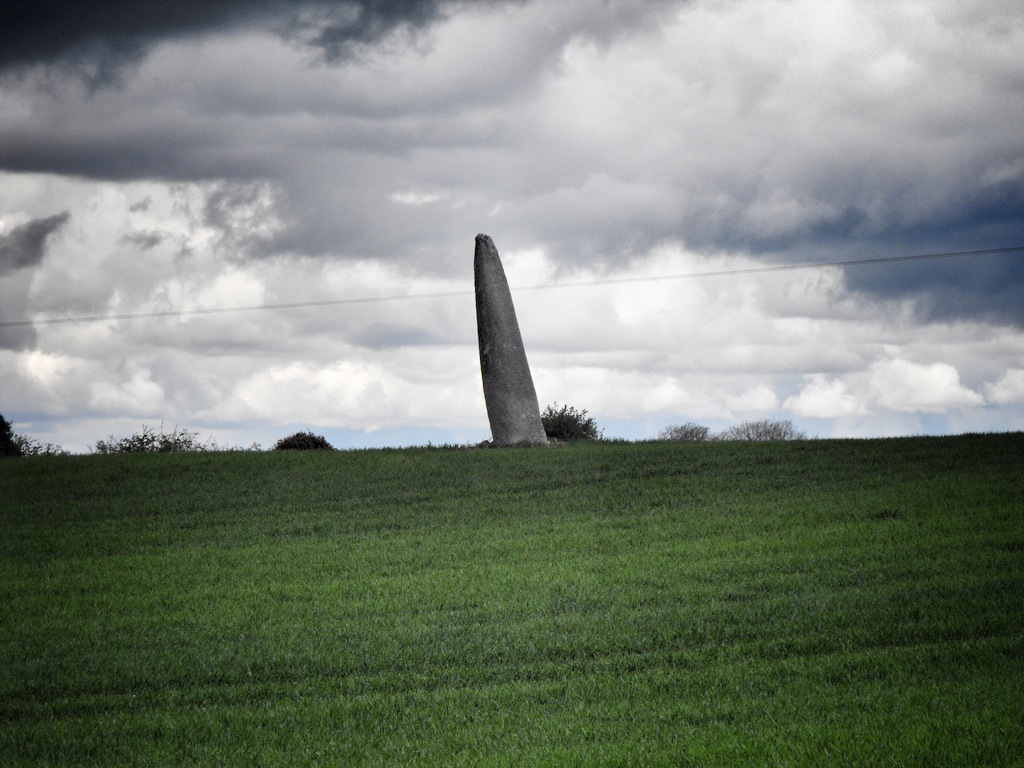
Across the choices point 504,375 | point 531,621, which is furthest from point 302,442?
point 531,621

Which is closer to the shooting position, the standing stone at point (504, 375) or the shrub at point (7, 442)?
the standing stone at point (504, 375)

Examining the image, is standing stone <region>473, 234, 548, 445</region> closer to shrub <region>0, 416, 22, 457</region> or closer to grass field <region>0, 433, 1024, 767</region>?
grass field <region>0, 433, 1024, 767</region>

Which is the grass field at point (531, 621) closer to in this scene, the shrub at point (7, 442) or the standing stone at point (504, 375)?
the standing stone at point (504, 375)

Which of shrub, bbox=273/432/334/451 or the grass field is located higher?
shrub, bbox=273/432/334/451

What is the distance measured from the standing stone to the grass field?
5054 millimetres

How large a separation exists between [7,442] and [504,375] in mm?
16129

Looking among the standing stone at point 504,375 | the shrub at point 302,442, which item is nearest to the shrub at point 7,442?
the shrub at point 302,442

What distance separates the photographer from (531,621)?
10508 mm

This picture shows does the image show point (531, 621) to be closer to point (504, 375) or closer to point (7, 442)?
point (504, 375)

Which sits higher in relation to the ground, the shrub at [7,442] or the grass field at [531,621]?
the shrub at [7,442]

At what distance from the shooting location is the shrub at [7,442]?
30203 mm

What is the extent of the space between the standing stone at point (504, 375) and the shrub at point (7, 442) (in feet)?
50.0

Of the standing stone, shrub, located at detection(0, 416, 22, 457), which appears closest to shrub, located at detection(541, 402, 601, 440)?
the standing stone

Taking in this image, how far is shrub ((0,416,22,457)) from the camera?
30.2 meters
